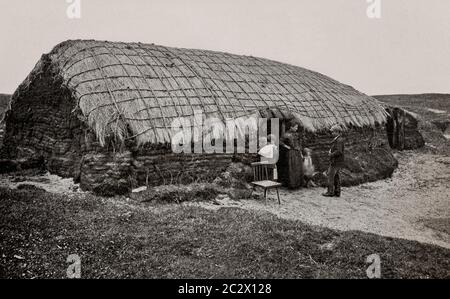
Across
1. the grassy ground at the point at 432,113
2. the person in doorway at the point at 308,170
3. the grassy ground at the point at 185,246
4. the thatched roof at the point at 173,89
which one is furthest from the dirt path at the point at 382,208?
the grassy ground at the point at 432,113

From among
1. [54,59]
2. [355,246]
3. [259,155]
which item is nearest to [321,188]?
[259,155]

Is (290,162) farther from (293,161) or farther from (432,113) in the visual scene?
(432,113)

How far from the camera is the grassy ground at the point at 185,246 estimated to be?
19.6 feet

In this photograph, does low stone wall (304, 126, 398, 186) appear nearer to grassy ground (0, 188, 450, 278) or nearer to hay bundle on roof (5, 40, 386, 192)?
hay bundle on roof (5, 40, 386, 192)

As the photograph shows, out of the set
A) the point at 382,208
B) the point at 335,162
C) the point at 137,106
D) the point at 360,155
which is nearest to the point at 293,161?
the point at 335,162

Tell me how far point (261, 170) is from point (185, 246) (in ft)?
19.3

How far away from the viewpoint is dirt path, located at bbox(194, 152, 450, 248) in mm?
8984

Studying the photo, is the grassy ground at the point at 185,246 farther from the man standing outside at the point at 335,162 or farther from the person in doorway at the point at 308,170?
the person in doorway at the point at 308,170

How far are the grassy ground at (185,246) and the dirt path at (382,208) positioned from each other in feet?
4.21

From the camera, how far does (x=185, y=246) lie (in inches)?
268

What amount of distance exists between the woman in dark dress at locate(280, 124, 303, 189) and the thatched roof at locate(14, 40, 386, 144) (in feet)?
4.54

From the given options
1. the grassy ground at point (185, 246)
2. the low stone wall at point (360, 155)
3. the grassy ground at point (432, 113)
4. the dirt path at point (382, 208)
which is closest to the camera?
the grassy ground at point (185, 246)

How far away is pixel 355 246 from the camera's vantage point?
7.03 metres

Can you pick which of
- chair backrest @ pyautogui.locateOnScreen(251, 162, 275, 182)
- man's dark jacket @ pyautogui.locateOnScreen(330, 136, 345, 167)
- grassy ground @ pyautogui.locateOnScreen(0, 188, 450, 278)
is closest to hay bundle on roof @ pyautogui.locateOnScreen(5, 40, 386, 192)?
chair backrest @ pyautogui.locateOnScreen(251, 162, 275, 182)
